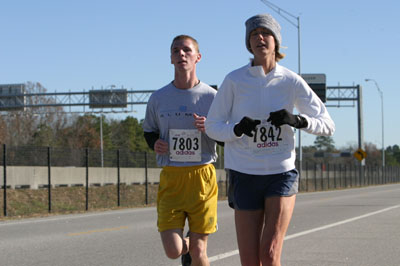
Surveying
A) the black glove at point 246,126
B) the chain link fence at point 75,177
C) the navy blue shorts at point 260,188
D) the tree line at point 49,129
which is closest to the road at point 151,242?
the navy blue shorts at point 260,188

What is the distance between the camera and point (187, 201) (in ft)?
19.4

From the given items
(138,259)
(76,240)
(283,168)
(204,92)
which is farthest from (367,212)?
(283,168)

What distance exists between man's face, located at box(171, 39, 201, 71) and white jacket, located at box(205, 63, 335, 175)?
1179mm

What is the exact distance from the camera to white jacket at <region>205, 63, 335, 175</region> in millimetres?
4781

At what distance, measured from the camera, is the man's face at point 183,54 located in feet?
20.0

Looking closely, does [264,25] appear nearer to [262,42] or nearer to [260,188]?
[262,42]

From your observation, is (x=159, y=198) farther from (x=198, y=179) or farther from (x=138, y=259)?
(x=138, y=259)

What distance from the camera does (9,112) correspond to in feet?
228

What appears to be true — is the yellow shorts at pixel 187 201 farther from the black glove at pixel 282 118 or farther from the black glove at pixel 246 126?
the black glove at pixel 282 118

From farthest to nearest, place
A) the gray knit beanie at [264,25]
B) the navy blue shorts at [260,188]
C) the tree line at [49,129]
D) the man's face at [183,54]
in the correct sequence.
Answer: the tree line at [49,129], the man's face at [183,54], the gray knit beanie at [264,25], the navy blue shorts at [260,188]

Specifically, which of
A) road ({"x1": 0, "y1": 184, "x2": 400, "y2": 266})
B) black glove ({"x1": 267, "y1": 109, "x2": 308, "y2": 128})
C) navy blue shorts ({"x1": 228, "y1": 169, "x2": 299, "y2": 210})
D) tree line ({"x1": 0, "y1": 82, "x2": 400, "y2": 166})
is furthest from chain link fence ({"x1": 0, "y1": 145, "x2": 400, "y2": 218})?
tree line ({"x1": 0, "y1": 82, "x2": 400, "y2": 166})

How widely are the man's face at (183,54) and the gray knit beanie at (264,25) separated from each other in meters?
1.20

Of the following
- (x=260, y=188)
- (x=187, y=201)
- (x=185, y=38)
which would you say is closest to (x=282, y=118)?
(x=260, y=188)

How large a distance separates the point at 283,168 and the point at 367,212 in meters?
13.7
